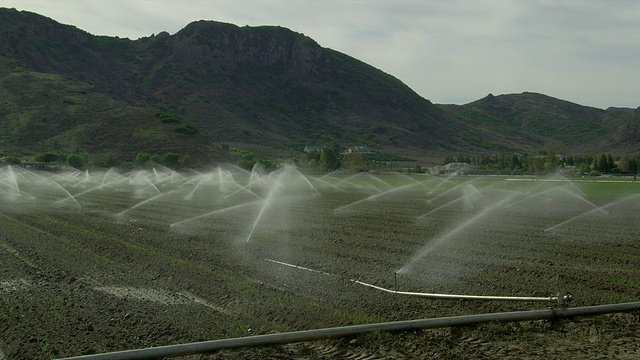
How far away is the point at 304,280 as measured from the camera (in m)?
14.9

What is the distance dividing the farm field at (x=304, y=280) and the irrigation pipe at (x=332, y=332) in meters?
0.19

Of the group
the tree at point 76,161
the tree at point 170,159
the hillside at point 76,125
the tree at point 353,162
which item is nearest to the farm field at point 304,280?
the tree at point 76,161

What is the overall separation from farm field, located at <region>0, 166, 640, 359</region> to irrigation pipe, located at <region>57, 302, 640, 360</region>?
0.19 meters

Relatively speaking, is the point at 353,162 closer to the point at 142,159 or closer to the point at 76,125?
the point at 142,159

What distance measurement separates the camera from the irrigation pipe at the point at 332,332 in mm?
8711

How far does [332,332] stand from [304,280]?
17.2 ft

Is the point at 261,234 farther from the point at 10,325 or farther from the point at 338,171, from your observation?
the point at 338,171

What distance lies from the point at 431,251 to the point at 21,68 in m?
171

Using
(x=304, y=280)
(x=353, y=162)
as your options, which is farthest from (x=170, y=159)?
(x=304, y=280)

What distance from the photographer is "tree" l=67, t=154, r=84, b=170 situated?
9675cm

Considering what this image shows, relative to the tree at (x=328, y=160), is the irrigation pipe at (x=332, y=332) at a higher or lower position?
lower

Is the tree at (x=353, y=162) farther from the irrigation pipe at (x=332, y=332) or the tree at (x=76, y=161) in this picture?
the irrigation pipe at (x=332, y=332)

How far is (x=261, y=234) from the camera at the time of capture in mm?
23781

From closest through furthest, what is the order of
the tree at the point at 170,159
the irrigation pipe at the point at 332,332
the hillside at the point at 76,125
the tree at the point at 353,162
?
Result: the irrigation pipe at the point at 332,332 → the tree at the point at 170,159 → the hillside at the point at 76,125 → the tree at the point at 353,162
